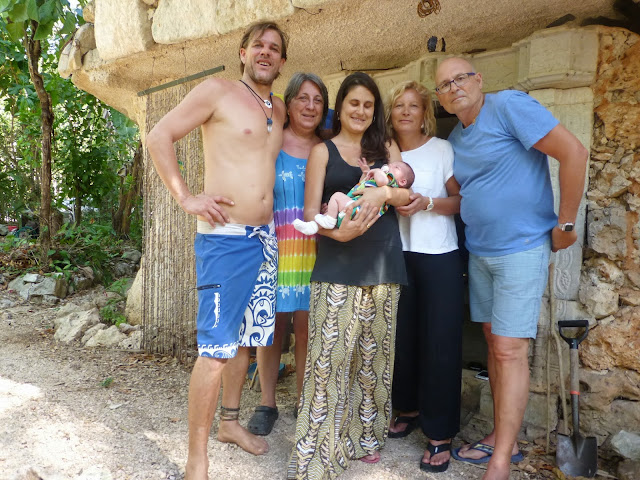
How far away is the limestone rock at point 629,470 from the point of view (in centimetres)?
245

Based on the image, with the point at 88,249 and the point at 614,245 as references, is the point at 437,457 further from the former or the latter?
the point at 88,249

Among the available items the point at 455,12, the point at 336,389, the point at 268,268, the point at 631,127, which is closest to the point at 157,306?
the point at 268,268

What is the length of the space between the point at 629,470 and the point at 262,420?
1928mm

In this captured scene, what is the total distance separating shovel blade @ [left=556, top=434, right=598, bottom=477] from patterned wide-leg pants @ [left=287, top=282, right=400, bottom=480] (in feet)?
3.07

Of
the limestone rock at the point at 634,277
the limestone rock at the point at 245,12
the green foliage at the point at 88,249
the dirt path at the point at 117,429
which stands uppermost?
the limestone rock at the point at 245,12

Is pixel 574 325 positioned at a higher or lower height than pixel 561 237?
lower

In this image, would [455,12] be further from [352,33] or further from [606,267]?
[606,267]

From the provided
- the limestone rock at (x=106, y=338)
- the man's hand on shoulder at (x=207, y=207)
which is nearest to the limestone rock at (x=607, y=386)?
the man's hand on shoulder at (x=207, y=207)

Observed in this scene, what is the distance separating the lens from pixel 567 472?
8.20 ft

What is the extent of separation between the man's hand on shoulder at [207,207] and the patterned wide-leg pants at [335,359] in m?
0.58

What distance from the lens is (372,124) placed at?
2.67 metres

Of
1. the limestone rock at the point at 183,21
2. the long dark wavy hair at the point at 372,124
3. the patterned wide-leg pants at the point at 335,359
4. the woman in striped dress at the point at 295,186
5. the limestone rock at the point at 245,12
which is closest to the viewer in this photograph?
the patterned wide-leg pants at the point at 335,359

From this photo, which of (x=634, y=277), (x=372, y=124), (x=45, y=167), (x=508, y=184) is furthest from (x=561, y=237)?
(x=45, y=167)

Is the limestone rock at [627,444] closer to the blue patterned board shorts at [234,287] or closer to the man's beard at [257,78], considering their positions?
the blue patterned board shorts at [234,287]
